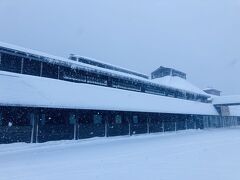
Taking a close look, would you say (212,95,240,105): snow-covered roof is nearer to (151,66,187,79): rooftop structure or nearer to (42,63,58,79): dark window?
(151,66,187,79): rooftop structure

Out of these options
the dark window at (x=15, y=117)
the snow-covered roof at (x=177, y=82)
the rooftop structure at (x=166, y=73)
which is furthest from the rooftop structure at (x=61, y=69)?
the rooftop structure at (x=166, y=73)

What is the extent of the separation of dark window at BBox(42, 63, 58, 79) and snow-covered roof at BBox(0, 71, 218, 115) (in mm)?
970

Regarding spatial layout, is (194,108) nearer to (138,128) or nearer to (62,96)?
(138,128)

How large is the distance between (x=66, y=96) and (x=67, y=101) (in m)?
0.66

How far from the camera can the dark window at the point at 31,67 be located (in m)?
17.5

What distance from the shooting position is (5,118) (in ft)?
50.1

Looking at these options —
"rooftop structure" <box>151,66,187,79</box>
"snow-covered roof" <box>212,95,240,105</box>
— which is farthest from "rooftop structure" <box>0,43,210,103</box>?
"rooftop structure" <box>151,66,187,79</box>

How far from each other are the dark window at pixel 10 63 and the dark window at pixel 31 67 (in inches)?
17.6

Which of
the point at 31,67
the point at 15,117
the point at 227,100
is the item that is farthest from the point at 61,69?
the point at 227,100

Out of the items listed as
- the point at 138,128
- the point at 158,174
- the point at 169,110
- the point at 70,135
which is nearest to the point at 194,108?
the point at 169,110

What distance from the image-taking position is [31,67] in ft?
58.4

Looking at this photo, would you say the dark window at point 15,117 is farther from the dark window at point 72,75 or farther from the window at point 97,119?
the window at point 97,119

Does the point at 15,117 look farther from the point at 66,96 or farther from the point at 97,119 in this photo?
the point at 97,119

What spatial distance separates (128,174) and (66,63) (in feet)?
44.4
